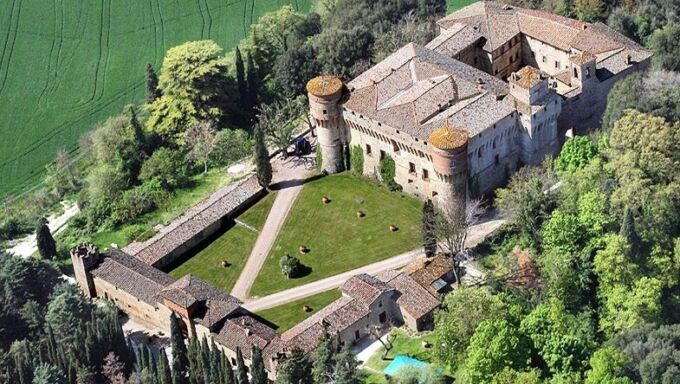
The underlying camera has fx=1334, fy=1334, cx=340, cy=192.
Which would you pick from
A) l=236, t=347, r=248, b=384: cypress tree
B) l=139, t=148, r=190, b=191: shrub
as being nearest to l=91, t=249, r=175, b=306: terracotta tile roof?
l=236, t=347, r=248, b=384: cypress tree

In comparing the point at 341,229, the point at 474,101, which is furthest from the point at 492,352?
the point at 474,101

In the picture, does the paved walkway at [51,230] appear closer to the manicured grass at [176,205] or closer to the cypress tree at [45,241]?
the cypress tree at [45,241]

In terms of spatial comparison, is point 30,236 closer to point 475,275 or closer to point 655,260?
point 475,275

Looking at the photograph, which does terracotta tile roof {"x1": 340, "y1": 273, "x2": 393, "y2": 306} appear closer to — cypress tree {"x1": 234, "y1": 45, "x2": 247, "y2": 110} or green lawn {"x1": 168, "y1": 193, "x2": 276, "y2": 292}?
green lawn {"x1": 168, "y1": 193, "x2": 276, "y2": 292}

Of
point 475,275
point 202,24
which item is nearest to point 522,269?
point 475,275

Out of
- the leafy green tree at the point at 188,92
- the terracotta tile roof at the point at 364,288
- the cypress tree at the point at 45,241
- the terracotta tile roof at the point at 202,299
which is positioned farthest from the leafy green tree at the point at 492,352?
the leafy green tree at the point at 188,92
